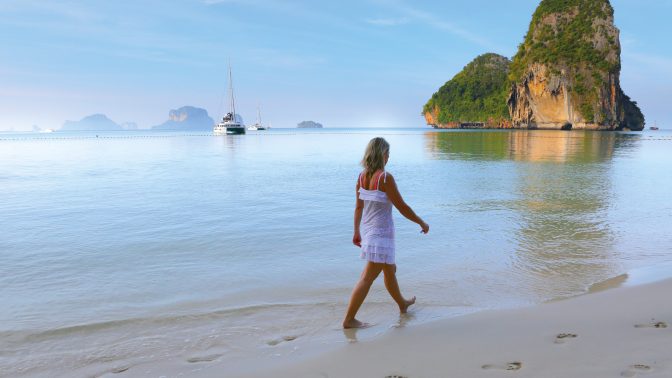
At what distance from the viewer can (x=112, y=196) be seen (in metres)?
14.3

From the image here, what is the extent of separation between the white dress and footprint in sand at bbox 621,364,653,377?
6.54 ft

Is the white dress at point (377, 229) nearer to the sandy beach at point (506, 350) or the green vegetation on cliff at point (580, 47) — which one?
the sandy beach at point (506, 350)

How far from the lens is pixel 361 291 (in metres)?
4.33

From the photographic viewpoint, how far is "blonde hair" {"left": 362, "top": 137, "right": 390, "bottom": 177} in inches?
157

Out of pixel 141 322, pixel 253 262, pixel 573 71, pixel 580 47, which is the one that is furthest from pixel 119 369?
pixel 580 47

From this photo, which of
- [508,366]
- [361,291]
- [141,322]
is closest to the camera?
[508,366]

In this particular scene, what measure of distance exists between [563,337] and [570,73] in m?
125

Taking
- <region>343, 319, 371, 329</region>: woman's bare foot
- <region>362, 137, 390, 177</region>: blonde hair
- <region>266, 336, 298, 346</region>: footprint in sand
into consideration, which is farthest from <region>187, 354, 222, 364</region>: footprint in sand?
<region>362, 137, 390, 177</region>: blonde hair

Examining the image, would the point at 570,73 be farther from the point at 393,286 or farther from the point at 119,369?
the point at 119,369

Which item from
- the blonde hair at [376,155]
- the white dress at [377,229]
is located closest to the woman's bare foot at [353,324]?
the white dress at [377,229]

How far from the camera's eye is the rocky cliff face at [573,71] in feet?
354

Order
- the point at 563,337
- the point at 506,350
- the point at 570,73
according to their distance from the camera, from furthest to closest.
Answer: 1. the point at 570,73
2. the point at 563,337
3. the point at 506,350

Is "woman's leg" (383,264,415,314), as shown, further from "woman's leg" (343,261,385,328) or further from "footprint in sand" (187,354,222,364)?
"footprint in sand" (187,354,222,364)

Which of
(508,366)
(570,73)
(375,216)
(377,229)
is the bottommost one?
(508,366)
